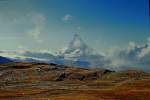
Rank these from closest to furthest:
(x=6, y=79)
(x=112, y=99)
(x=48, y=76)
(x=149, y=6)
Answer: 1. (x=149, y=6)
2. (x=112, y=99)
3. (x=6, y=79)
4. (x=48, y=76)

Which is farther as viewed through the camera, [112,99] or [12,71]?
[12,71]

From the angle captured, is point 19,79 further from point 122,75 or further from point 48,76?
point 122,75

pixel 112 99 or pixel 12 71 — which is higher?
pixel 12 71

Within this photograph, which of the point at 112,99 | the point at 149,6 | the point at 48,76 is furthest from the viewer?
the point at 48,76

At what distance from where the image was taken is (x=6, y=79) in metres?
183

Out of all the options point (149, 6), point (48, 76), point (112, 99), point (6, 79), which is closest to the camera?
point (149, 6)

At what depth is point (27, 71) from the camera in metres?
200

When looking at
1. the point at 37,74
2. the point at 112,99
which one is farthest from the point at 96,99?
the point at 37,74

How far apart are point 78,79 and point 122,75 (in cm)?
2919

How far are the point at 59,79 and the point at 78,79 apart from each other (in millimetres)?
11195

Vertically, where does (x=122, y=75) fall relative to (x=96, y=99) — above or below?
above

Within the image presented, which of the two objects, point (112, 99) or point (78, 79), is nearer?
point (112, 99)

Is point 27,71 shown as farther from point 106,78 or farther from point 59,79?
point 106,78

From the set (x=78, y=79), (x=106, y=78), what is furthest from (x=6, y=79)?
(x=106, y=78)
